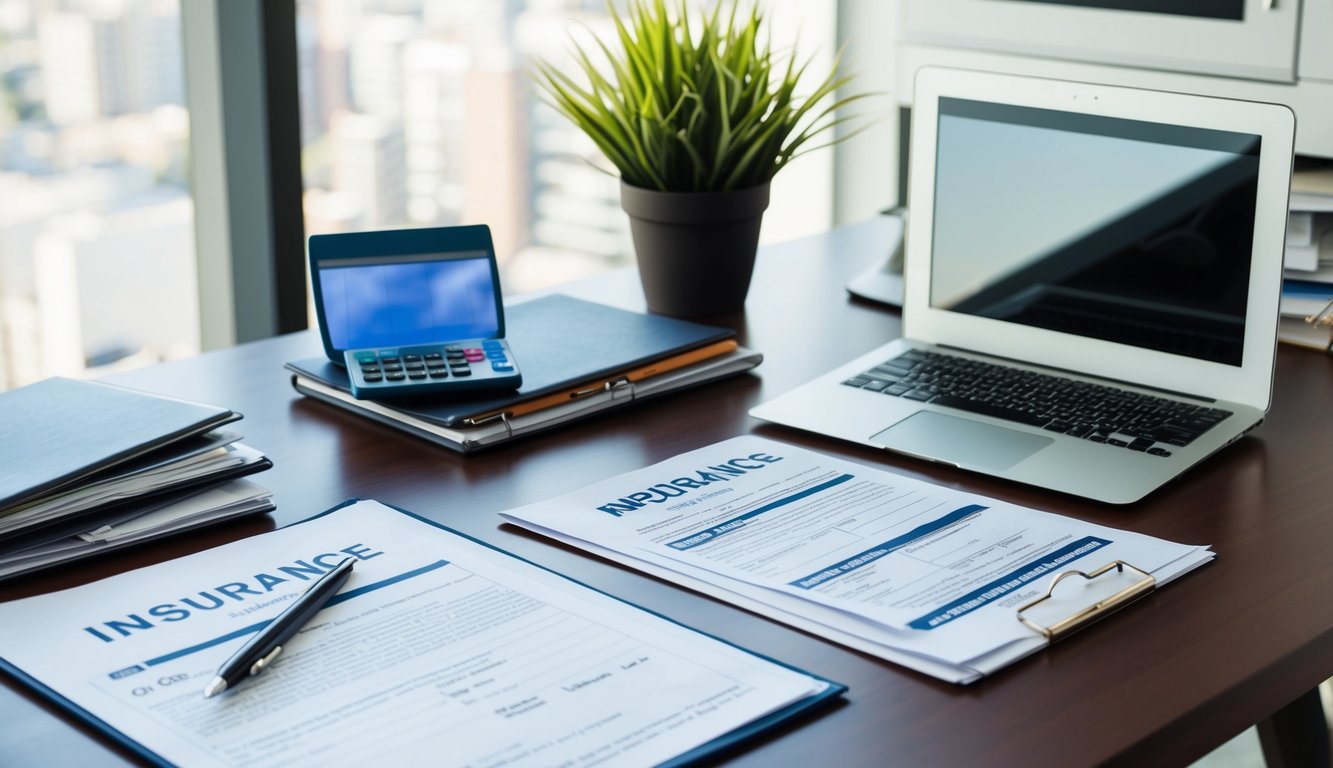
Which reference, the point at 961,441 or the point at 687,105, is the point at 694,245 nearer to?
the point at 687,105

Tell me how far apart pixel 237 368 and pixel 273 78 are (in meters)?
0.73

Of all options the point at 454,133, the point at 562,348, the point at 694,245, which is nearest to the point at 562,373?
the point at 562,348

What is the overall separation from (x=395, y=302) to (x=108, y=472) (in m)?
0.32

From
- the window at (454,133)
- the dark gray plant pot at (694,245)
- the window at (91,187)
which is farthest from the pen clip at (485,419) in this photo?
the window at (91,187)

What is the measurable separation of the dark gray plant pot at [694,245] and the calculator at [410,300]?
0.77ft

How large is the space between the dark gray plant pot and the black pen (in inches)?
25.0

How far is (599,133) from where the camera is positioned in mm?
1354

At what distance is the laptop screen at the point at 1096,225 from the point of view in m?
1.08

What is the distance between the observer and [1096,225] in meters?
1.15

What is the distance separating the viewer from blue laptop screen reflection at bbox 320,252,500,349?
3.73 ft

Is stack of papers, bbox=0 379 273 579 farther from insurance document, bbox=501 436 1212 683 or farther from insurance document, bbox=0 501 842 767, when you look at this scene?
insurance document, bbox=501 436 1212 683

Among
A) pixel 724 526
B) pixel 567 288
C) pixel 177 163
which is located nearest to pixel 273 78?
pixel 177 163

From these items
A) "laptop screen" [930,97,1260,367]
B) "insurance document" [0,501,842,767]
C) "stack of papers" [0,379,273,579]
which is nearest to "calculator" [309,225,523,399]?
"stack of papers" [0,379,273,579]

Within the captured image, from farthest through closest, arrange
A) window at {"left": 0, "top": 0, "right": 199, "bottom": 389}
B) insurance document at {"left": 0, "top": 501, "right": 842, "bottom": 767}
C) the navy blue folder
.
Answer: window at {"left": 0, "top": 0, "right": 199, "bottom": 389}, the navy blue folder, insurance document at {"left": 0, "top": 501, "right": 842, "bottom": 767}
